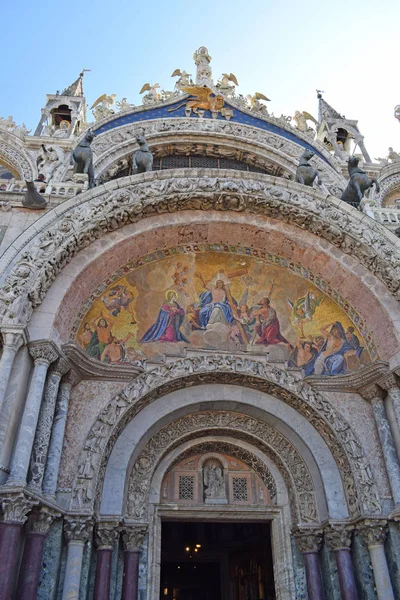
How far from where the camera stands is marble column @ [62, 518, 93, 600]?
648 cm

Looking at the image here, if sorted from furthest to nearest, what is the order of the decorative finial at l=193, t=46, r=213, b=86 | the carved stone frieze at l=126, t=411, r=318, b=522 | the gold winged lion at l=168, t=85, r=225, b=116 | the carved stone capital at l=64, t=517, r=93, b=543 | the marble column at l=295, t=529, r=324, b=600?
the decorative finial at l=193, t=46, r=213, b=86, the gold winged lion at l=168, t=85, r=225, b=116, the carved stone frieze at l=126, t=411, r=318, b=522, the marble column at l=295, t=529, r=324, b=600, the carved stone capital at l=64, t=517, r=93, b=543

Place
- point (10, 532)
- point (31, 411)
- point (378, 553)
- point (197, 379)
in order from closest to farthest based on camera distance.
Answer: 1. point (10, 532)
2. point (31, 411)
3. point (378, 553)
4. point (197, 379)

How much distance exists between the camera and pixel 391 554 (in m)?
7.35

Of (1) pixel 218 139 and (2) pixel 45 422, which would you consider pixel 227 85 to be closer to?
(1) pixel 218 139

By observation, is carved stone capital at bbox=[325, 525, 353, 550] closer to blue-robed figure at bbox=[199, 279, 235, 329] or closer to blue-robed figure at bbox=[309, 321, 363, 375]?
blue-robed figure at bbox=[309, 321, 363, 375]

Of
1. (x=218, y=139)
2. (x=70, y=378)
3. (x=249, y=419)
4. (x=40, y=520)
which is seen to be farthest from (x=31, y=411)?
(x=218, y=139)

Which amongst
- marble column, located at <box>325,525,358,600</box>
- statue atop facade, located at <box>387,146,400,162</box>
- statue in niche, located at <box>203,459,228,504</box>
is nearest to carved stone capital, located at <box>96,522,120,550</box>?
statue in niche, located at <box>203,459,228,504</box>

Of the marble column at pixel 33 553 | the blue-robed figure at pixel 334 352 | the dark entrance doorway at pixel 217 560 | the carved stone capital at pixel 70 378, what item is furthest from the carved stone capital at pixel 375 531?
the carved stone capital at pixel 70 378

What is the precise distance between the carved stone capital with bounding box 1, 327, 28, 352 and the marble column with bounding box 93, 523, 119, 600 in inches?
118

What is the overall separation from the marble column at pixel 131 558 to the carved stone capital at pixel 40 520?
152cm

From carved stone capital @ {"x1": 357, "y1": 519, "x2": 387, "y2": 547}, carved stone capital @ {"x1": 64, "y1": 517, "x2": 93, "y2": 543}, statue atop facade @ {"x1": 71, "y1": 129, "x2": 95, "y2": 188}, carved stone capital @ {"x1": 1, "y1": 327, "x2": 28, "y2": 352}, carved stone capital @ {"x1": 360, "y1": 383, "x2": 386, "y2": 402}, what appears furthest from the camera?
statue atop facade @ {"x1": 71, "y1": 129, "x2": 95, "y2": 188}

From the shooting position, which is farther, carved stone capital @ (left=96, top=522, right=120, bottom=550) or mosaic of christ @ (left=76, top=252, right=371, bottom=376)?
mosaic of christ @ (left=76, top=252, right=371, bottom=376)

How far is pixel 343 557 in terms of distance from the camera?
7547 mm

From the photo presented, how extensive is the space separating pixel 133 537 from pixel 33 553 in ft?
5.91
